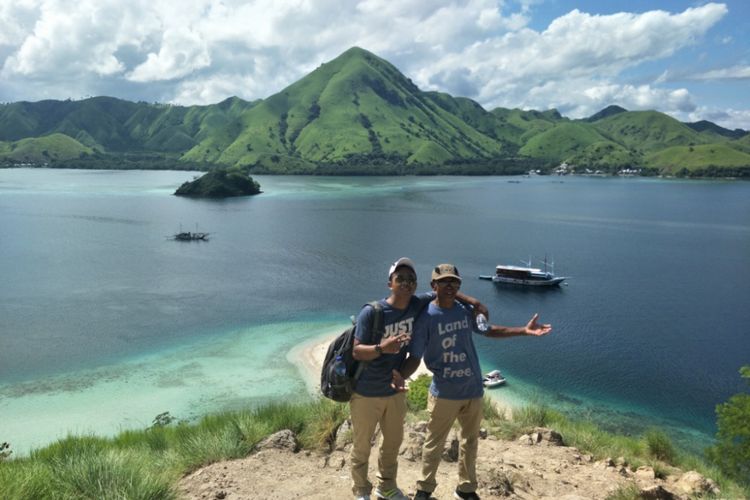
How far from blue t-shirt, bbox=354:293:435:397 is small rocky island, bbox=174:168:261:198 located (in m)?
172

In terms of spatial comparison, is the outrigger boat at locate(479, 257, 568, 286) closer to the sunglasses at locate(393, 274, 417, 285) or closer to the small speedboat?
the small speedboat

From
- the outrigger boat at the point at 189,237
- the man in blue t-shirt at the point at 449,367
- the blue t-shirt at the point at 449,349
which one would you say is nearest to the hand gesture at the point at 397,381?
the man in blue t-shirt at the point at 449,367

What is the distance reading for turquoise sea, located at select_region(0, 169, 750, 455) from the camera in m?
32.2

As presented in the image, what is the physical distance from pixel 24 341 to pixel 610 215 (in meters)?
123

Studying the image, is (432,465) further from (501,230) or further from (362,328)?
(501,230)

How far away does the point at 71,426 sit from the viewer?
2712 cm

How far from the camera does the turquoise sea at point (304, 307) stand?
3222cm

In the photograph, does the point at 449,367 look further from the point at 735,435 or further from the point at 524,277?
the point at 524,277

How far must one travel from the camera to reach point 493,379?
1340 inches

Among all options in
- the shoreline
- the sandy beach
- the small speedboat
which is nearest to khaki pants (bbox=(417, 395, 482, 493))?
the shoreline

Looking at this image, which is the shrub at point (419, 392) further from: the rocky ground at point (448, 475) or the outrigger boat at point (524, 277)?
the outrigger boat at point (524, 277)

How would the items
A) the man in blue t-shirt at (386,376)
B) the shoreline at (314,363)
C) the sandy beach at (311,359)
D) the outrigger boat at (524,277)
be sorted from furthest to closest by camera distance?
1. the outrigger boat at (524,277)
2. the sandy beach at (311,359)
3. the shoreline at (314,363)
4. the man in blue t-shirt at (386,376)

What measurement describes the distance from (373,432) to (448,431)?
40.6 inches

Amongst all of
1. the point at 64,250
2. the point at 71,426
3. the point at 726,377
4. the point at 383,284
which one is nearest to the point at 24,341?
the point at 71,426
